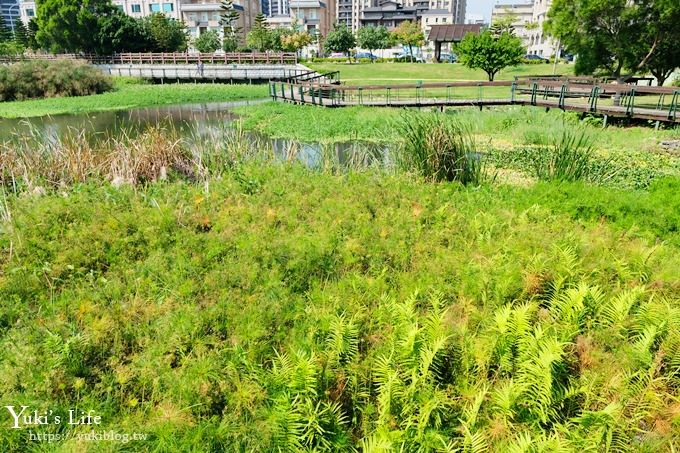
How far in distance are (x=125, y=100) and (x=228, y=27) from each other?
1360 inches

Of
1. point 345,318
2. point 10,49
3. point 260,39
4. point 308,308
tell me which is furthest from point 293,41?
point 345,318

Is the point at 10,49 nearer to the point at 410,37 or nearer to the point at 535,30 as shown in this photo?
the point at 410,37

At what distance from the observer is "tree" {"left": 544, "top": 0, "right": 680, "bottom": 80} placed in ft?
53.7

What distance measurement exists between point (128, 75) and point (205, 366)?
39.7 meters

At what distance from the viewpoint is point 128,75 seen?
121 ft

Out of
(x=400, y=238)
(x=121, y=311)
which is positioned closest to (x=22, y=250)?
(x=121, y=311)

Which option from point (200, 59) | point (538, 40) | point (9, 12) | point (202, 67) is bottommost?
point (202, 67)

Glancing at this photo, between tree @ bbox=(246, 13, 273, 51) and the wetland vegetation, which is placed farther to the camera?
tree @ bbox=(246, 13, 273, 51)

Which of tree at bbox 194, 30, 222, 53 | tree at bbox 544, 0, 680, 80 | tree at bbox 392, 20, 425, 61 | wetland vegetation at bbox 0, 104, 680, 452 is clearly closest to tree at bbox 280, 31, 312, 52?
tree at bbox 194, 30, 222, 53

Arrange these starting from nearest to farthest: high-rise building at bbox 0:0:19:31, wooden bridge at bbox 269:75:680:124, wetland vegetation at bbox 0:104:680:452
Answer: wetland vegetation at bbox 0:104:680:452 → wooden bridge at bbox 269:75:680:124 → high-rise building at bbox 0:0:19:31

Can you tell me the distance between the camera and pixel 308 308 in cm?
340

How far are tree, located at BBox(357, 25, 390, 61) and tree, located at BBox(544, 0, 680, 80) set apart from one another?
147 feet

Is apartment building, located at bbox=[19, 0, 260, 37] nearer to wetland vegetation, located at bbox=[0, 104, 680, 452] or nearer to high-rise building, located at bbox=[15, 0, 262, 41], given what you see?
high-rise building, located at bbox=[15, 0, 262, 41]

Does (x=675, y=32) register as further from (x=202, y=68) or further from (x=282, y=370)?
(x=202, y=68)
